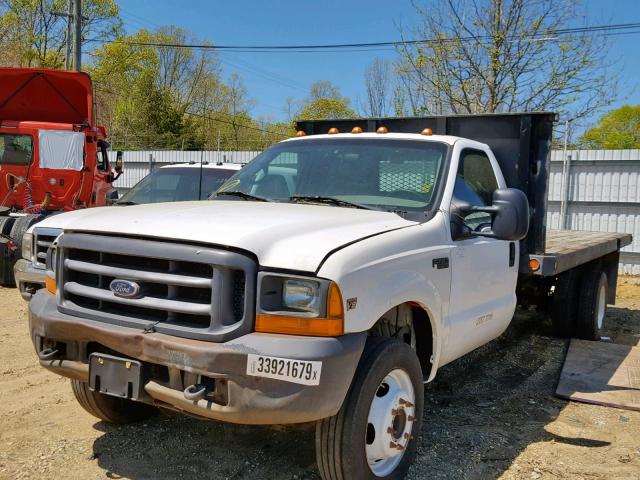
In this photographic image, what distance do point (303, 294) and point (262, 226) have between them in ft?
1.41

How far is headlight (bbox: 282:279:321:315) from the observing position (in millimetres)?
2795

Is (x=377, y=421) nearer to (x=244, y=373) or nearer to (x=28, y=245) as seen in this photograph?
(x=244, y=373)

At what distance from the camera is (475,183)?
4.48 meters

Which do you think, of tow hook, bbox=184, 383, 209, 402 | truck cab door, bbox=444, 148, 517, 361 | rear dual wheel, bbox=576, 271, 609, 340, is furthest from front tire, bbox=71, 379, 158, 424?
rear dual wheel, bbox=576, 271, 609, 340

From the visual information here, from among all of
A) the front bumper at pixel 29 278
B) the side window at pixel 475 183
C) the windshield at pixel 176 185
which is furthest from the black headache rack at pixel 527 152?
the front bumper at pixel 29 278

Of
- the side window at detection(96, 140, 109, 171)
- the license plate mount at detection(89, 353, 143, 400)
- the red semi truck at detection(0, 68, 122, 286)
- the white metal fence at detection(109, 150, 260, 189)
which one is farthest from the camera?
the white metal fence at detection(109, 150, 260, 189)

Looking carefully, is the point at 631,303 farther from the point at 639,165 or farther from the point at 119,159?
the point at 119,159

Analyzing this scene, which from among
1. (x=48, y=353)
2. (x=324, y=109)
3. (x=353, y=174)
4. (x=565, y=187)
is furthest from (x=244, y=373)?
(x=324, y=109)

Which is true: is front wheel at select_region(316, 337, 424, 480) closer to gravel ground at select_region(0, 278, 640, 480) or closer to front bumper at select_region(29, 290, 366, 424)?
front bumper at select_region(29, 290, 366, 424)

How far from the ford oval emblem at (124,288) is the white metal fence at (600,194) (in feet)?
38.7

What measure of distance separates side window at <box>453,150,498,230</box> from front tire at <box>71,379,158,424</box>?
2520 millimetres

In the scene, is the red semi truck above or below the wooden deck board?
above

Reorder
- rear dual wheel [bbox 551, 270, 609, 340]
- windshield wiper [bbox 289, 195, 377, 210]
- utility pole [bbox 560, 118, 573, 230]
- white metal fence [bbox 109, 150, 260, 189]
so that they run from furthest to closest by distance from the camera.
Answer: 1. white metal fence [bbox 109, 150, 260, 189]
2. utility pole [bbox 560, 118, 573, 230]
3. rear dual wheel [bbox 551, 270, 609, 340]
4. windshield wiper [bbox 289, 195, 377, 210]

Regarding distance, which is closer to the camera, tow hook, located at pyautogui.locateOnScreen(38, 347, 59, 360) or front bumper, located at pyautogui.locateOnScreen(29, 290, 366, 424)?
front bumper, located at pyautogui.locateOnScreen(29, 290, 366, 424)
